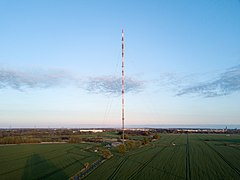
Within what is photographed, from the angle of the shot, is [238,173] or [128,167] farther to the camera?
[128,167]

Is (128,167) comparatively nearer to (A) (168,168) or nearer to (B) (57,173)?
(A) (168,168)

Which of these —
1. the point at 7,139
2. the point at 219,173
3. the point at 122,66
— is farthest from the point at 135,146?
the point at 7,139

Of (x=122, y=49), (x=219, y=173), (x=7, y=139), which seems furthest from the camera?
(x=7, y=139)

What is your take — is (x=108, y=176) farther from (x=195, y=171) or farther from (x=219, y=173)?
(x=219, y=173)

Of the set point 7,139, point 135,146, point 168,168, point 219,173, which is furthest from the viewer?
point 7,139

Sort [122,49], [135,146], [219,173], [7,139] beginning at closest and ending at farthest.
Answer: [219,173] → [122,49] → [135,146] → [7,139]

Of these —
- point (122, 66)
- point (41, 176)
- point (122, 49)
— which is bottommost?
point (41, 176)

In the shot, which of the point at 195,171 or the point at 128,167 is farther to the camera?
the point at 128,167

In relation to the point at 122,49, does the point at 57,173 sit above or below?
below

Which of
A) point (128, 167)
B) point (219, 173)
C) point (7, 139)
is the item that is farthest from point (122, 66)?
point (7, 139)
